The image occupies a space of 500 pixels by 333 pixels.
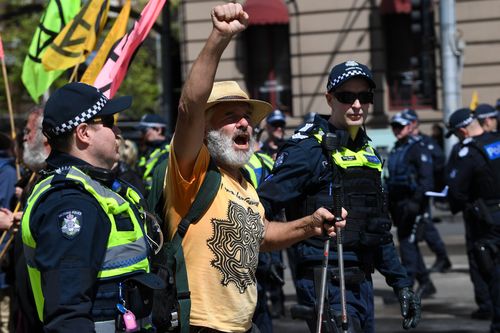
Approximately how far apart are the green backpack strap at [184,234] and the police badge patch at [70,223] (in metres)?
0.86

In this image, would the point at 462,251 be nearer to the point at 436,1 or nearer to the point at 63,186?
the point at 436,1

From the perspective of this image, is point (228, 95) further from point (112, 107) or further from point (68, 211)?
point (68, 211)

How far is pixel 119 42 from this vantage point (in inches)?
263

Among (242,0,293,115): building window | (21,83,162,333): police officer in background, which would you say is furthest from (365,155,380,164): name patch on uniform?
(242,0,293,115): building window

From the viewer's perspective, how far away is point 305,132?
5.93 metres

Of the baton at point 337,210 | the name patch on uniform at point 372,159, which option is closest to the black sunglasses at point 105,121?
the baton at point 337,210

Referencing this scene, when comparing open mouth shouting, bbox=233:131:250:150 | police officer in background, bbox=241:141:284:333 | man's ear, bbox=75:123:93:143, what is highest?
man's ear, bbox=75:123:93:143

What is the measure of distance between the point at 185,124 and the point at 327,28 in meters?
18.3

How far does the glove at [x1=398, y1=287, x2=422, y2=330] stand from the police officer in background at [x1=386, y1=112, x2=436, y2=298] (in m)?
6.12

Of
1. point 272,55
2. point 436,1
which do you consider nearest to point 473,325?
point 436,1

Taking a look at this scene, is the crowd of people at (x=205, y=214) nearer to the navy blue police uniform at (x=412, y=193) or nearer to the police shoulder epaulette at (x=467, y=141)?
the police shoulder epaulette at (x=467, y=141)

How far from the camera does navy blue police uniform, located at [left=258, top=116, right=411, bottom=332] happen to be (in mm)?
5766

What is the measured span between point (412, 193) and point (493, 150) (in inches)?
98.6

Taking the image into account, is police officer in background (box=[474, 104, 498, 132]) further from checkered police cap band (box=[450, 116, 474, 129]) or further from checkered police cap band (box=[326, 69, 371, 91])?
checkered police cap band (box=[326, 69, 371, 91])
